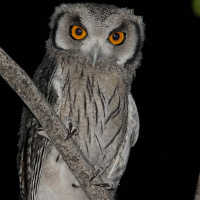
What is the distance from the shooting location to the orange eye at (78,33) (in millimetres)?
2248

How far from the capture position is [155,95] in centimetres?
519

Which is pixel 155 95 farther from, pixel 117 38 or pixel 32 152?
pixel 32 152

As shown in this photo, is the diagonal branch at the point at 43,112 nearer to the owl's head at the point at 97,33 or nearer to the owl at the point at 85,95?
the owl at the point at 85,95

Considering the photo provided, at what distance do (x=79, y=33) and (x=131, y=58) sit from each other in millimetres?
374

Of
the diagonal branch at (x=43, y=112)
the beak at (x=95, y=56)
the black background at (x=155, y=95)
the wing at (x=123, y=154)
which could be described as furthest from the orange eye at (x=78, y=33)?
the black background at (x=155, y=95)

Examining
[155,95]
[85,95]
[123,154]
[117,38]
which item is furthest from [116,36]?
[155,95]

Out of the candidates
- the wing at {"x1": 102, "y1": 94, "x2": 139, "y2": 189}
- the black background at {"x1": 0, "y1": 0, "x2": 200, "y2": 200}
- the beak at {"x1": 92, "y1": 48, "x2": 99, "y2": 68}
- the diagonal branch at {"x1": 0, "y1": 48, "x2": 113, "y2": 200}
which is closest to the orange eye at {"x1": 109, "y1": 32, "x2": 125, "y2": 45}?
the beak at {"x1": 92, "y1": 48, "x2": 99, "y2": 68}

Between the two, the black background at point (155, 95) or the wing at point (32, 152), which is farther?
the black background at point (155, 95)

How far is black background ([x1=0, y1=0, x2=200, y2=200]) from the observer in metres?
4.73

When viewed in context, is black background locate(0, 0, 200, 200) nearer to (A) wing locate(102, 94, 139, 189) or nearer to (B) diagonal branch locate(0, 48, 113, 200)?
(A) wing locate(102, 94, 139, 189)

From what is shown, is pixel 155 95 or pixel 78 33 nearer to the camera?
pixel 78 33

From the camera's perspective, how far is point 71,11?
2.33 m

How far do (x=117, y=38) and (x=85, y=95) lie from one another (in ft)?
1.38

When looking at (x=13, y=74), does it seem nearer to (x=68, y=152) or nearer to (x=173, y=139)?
(x=68, y=152)
